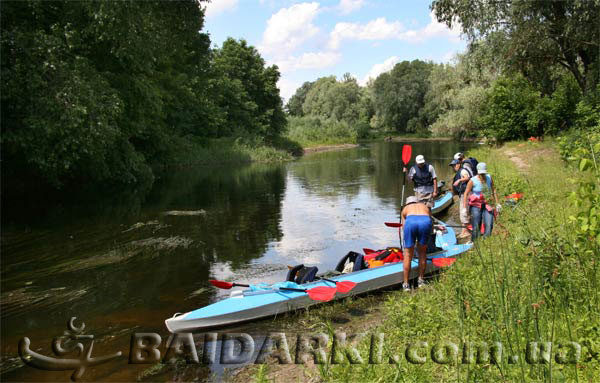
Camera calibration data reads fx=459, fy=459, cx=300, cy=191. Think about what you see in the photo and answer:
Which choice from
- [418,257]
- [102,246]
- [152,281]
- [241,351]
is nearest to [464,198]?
[418,257]

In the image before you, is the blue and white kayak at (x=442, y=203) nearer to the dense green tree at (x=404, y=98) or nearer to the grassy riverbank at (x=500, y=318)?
the grassy riverbank at (x=500, y=318)

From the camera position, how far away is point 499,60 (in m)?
20.4

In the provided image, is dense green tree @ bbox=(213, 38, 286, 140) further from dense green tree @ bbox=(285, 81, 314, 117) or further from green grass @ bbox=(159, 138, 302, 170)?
dense green tree @ bbox=(285, 81, 314, 117)

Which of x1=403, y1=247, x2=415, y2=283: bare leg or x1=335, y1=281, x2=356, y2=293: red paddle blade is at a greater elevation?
x1=403, y1=247, x2=415, y2=283: bare leg

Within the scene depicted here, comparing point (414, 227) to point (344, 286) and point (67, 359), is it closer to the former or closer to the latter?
point (344, 286)

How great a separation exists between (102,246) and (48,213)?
213 inches

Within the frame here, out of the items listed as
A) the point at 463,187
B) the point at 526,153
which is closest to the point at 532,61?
the point at 526,153

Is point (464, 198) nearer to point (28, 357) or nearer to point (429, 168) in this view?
point (429, 168)

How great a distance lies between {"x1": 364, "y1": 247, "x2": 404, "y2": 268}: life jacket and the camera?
8070mm

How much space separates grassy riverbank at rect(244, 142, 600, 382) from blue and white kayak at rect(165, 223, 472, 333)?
33cm

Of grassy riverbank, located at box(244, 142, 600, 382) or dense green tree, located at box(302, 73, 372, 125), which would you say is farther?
dense green tree, located at box(302, 73, 372, 125)

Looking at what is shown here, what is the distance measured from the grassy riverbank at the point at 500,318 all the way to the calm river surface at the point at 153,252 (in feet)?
6.80

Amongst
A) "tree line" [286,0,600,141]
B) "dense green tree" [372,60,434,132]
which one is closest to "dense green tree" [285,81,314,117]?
"dense green tree" [372,60,434,132]

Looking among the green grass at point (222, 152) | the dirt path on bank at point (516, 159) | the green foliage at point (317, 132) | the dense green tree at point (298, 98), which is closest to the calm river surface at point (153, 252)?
the dirt path on bank at point (516, 159)
